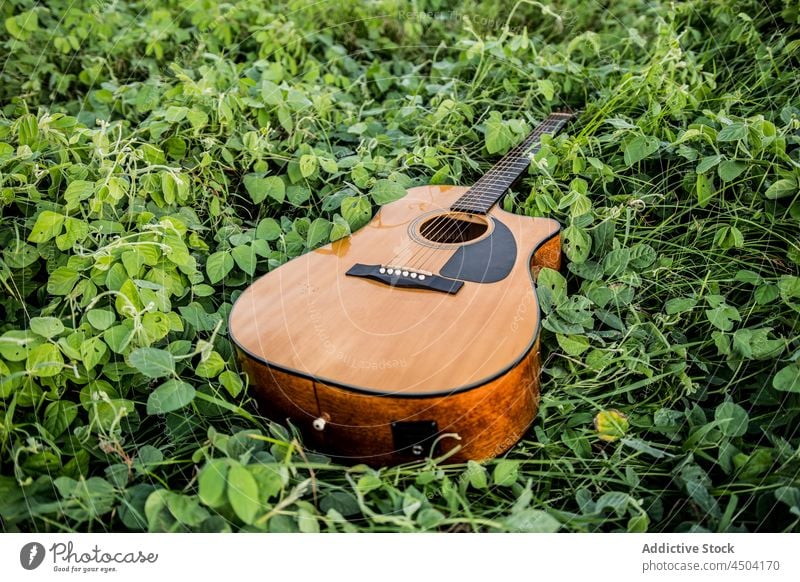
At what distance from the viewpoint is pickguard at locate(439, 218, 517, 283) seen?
46.4 inches

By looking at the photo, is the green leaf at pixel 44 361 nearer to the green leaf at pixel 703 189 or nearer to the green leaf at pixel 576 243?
the green leaf at pixel 576 243

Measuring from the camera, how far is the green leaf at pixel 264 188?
5.01 feet

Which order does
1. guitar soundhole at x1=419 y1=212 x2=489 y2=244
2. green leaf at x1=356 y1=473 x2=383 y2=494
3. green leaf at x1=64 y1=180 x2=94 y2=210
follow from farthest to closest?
guitar soundhole at x1=419 y1=212 x2=489 y2=244, green leaf at x1=64 y1=180 x2=94 y2=210, green leaf at x1=356 y1=473 x2=383 y2=494

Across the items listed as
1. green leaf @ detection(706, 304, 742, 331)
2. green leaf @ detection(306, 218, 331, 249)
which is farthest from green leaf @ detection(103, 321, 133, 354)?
green leaf @ detection(706, 304, 742, 331)

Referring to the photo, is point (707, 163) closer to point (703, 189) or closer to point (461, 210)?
point (703, 189)

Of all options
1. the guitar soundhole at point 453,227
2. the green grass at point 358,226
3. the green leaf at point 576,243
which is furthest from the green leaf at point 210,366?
the green leaf at point 576,243

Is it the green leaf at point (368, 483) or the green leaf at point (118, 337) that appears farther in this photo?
the green leaf at point (118, 337)

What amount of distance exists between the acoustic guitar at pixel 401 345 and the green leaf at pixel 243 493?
0.61ft

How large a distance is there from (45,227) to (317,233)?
0.56 meters

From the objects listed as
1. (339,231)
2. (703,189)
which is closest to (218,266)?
(339,231)

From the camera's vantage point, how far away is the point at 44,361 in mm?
1023

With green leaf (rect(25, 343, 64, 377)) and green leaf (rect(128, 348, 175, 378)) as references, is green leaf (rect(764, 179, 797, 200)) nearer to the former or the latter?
green leaf (rect(128, 348, 175, 378))

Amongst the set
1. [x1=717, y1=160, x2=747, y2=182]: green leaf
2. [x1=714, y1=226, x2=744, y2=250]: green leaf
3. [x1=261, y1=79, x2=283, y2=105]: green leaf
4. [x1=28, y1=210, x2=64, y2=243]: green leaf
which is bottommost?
[x1=714, y1=226, x2=744, y2=250]: green leaf

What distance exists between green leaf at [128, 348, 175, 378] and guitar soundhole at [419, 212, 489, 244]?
0.61 meters
